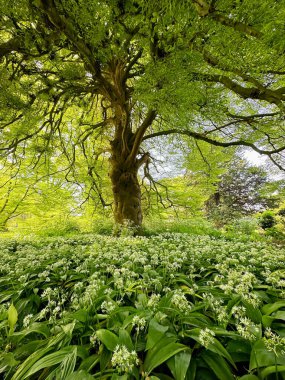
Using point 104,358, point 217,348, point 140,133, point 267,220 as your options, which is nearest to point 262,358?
point 217,348

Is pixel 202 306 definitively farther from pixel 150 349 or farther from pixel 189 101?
pixel 189 101

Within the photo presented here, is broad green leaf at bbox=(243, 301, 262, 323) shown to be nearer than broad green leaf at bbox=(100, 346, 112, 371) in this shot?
No

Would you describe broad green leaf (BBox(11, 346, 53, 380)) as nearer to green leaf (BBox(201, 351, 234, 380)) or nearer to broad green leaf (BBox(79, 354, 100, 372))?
broad green leaf (BBox(79, 354, 100, 372))

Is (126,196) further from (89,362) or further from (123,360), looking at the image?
(123,360)

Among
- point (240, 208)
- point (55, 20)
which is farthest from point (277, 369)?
point (240, 208)

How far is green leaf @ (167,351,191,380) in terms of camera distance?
0.87m

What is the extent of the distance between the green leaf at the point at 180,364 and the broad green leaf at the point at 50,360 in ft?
1.60

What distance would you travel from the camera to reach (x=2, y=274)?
2.36 meters

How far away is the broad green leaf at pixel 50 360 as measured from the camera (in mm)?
921

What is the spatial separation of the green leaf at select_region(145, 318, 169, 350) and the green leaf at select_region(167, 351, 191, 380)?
0.34 feet

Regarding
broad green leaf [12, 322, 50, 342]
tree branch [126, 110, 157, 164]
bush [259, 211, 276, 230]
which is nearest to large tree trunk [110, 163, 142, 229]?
tree branch [126, 110, 157, 164]

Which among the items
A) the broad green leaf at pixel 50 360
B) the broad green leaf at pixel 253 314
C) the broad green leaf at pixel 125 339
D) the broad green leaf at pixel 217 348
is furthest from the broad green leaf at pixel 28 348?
the broad green leaf at pixel 253 314

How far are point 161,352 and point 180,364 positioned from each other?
9 cm

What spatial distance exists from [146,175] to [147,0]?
4.53 metres
